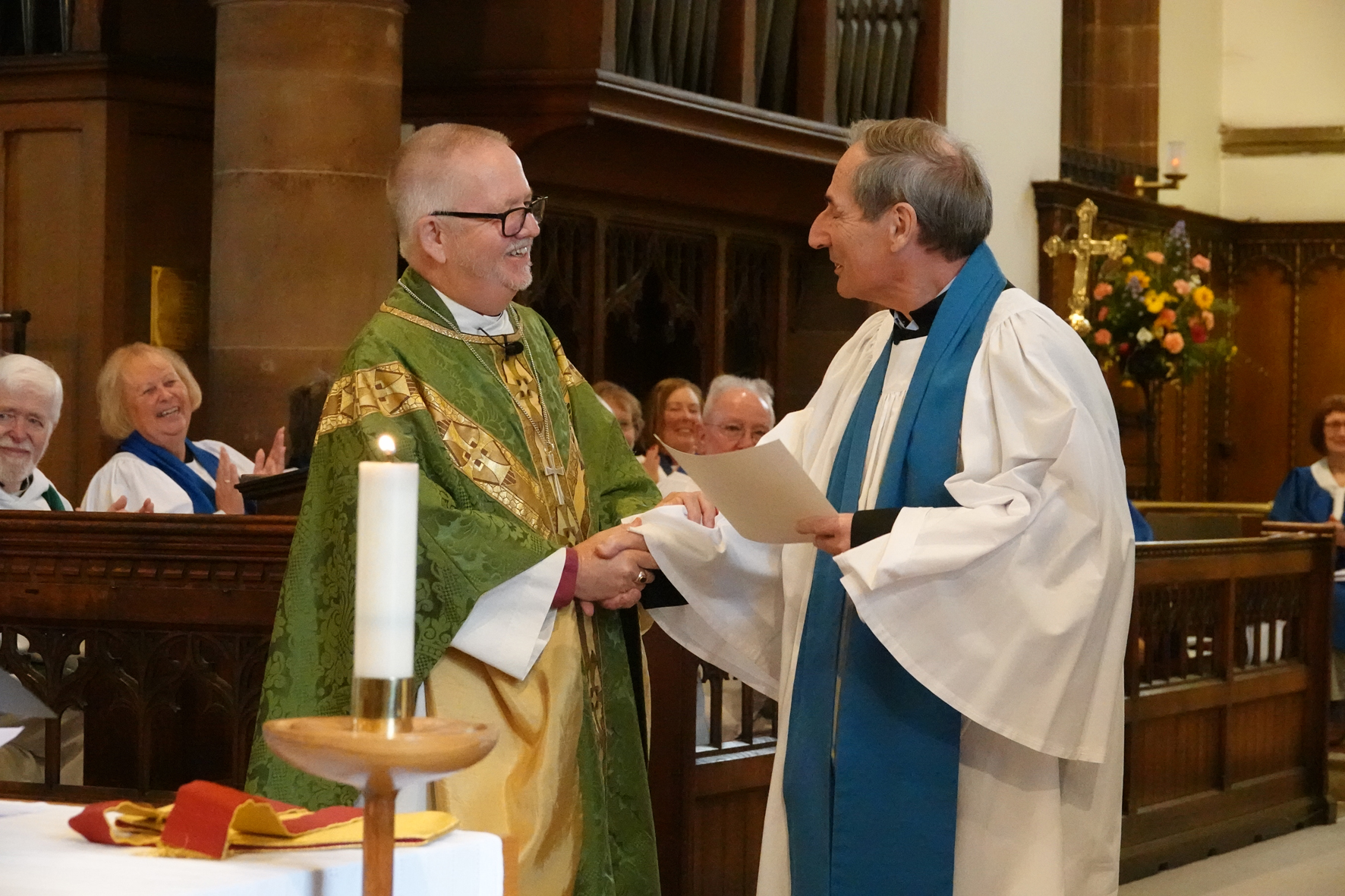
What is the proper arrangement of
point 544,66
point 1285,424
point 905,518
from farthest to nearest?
1. point 1285,424
2. point 544,66
3. point 905,518

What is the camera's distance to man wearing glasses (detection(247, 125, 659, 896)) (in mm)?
2846

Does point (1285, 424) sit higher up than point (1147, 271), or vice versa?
point (1147, 271)

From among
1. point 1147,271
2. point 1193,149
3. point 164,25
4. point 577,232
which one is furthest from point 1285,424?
point 164,25

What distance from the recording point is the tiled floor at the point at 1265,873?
5.82 meters

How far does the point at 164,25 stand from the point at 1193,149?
350 inches

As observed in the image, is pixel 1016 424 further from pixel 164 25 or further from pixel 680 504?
pixel 164 25

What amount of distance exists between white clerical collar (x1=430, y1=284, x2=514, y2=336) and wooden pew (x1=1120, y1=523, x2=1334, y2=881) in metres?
3.43

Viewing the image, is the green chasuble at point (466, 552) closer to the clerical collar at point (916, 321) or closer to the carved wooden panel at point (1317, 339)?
the clerical collar at point (916, 321)

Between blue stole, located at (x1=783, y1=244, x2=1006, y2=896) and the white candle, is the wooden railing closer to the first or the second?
blue stole, located at (x1=783, y1=244, x2=1006, y2=896)

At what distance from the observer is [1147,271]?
11148 millimetres

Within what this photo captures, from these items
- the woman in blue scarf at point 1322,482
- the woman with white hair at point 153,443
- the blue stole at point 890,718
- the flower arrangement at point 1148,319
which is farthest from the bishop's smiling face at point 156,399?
the flower arrangement at point 1148,319

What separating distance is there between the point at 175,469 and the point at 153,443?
0.35 feet

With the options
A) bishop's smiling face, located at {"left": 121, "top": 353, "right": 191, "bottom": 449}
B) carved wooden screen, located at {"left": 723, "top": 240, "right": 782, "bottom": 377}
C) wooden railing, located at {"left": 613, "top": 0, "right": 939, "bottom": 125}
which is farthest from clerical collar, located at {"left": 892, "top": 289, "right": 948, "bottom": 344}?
carved wooden screen, located at {"left": 723, "top": 240, "right": 782, "bottom": 377}

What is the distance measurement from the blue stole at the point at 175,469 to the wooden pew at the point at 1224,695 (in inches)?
117
